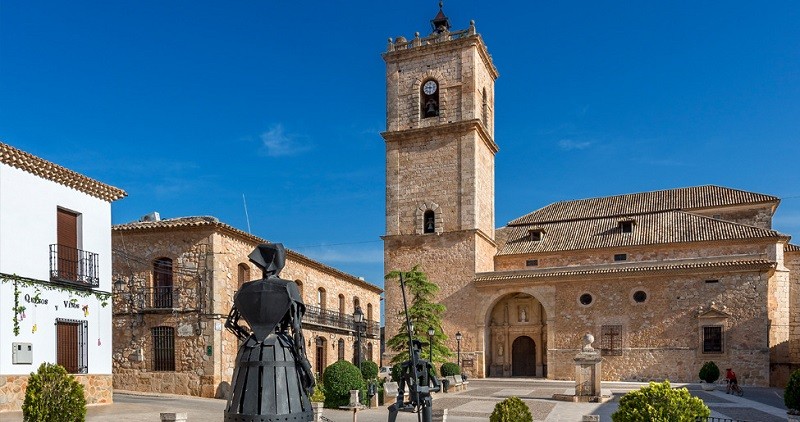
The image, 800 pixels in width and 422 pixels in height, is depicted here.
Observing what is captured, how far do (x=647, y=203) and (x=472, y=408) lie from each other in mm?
24795

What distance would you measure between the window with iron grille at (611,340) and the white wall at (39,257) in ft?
75.6

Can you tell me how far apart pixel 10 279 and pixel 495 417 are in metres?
11.1

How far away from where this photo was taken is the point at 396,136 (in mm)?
37344

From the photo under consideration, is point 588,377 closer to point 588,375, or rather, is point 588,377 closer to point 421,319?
point 588,375

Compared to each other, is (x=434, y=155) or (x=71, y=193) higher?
(x=434, y=155)

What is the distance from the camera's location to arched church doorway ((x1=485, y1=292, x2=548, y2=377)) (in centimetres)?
3538

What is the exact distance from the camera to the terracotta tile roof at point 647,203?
38094mm

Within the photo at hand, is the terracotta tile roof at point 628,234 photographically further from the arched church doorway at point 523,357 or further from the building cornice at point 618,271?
the arched church doorway at point 523,357

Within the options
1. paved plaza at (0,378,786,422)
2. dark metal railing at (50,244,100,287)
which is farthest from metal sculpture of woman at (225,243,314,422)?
dark metal railing at (50,244,100,287)

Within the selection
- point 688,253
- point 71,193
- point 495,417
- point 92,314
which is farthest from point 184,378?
point 688,253

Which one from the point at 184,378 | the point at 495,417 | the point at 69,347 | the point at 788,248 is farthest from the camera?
the point at 788,248

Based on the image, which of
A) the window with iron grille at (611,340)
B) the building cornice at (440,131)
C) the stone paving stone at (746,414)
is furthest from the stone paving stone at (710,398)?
the building cornice at (440,131)

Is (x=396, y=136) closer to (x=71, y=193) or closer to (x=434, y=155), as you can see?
(x=434, y=155)

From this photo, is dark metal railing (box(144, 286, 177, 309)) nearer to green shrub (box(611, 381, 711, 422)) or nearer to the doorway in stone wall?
the doorway in stone wall
